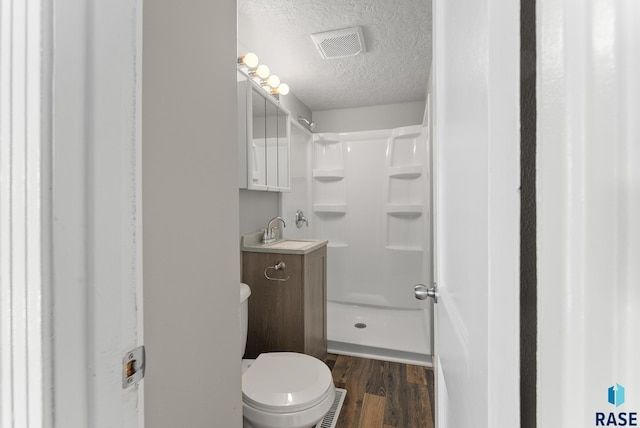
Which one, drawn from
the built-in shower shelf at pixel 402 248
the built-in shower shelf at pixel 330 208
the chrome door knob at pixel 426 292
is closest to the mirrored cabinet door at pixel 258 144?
the chrome door knob at pixel 426 292

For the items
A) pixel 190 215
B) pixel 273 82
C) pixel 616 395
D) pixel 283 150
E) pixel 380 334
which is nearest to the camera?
pixel 616 395

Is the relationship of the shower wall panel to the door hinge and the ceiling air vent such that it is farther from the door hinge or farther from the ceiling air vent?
the door hinge

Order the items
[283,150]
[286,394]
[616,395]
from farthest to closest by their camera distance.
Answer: [283,150]
[286,394]
[616,395]

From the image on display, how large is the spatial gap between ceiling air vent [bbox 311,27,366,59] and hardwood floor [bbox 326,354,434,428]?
6.92 ft

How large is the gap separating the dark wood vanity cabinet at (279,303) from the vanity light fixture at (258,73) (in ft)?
3.59

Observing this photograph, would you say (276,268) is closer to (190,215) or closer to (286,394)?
(286,394)

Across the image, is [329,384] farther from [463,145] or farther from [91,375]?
[463,145]

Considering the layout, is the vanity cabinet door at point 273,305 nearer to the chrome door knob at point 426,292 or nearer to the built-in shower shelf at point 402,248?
the chrome door knob at point 426,292

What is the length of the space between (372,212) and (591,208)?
279 cm

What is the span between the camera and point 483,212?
34 centimetres

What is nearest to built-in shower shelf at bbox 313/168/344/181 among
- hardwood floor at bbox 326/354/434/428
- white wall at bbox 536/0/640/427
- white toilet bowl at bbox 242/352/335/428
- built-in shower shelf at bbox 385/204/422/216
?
built-in shower shelf at bbox 385/204/422/216

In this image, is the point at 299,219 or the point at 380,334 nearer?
the point at 380,334

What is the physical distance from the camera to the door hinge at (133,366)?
16.3 inches

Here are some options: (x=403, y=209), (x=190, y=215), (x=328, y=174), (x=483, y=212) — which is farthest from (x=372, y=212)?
(x=483, y=212)
